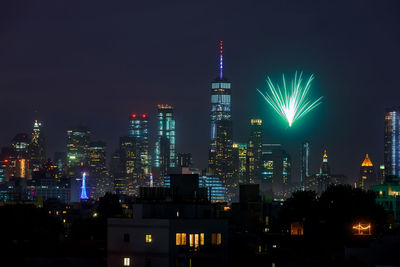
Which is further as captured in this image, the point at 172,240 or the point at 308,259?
the point at 308,259

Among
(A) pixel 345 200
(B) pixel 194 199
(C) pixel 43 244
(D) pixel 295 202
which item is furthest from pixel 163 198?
(D) pixel 295 202

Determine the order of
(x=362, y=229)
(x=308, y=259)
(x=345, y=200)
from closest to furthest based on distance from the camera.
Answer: (x=308, y=259)
(x=362, y=229)
(x=345, y=200)

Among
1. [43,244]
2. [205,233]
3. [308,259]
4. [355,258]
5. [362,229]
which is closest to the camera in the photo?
[355,258]

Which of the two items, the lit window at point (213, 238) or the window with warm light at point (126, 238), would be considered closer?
the window with warm light at point (126, 238)

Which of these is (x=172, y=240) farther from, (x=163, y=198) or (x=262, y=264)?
(x=262, y=264)

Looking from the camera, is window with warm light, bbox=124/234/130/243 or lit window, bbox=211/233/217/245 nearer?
window with warm light, bbox=124/234/130/243

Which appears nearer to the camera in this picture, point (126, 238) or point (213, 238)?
point (126, 238)

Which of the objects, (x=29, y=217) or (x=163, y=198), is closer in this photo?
(x=163, y=198)

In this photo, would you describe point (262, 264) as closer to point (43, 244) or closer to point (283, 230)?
point (43, 244)

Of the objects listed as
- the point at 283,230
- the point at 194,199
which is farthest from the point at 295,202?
the point at 194,199
